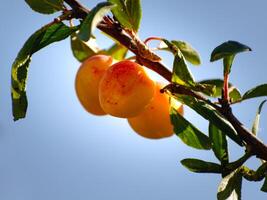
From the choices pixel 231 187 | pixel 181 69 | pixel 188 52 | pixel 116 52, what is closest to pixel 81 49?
pixel 116 52

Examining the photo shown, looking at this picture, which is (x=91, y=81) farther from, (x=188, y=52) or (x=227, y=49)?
(x=227, y=49)

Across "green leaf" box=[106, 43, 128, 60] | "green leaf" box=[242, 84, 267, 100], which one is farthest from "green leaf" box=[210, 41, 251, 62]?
"green leaf" box=[106, 43, 128, 60]

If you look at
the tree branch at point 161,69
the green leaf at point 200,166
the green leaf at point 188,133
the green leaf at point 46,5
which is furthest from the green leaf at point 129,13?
the green leaf at point 200,166

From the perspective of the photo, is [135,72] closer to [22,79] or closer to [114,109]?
[114,109]

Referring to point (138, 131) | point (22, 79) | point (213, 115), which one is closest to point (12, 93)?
point (22, 79)

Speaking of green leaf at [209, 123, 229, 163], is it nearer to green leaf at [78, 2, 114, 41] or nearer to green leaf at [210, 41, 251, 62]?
green leaf at [210, 41, 251, 62]

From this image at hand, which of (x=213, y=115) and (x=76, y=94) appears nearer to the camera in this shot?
(x=213, y=115)
